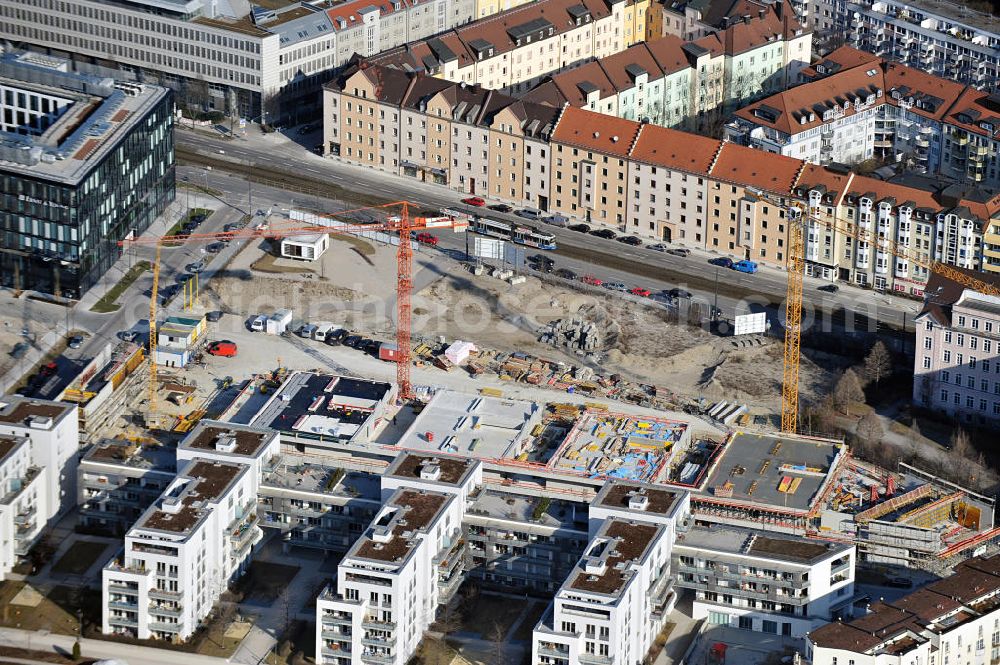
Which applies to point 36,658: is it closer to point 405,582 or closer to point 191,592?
point 191,592

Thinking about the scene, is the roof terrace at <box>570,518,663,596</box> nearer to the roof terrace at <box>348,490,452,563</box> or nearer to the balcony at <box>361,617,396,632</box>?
the roof terrace at <box>348,490,452,563</box>

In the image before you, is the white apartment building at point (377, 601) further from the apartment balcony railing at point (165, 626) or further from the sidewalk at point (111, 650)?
the apartment balcony railing at point (165, 626)

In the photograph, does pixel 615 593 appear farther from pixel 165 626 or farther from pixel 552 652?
pixel 165 626

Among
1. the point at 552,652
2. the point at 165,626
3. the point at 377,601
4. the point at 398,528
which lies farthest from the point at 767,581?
the point at 165,626

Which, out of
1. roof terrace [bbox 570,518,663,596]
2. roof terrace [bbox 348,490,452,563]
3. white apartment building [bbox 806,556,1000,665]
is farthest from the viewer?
roof terrace [bbox 348,490,452,563]

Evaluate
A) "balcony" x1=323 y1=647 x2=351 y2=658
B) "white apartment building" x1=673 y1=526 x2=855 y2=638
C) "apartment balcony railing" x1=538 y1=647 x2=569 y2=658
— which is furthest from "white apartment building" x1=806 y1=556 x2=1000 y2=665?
"balcony" x1=323 y1=647 x2=351 y2=658
